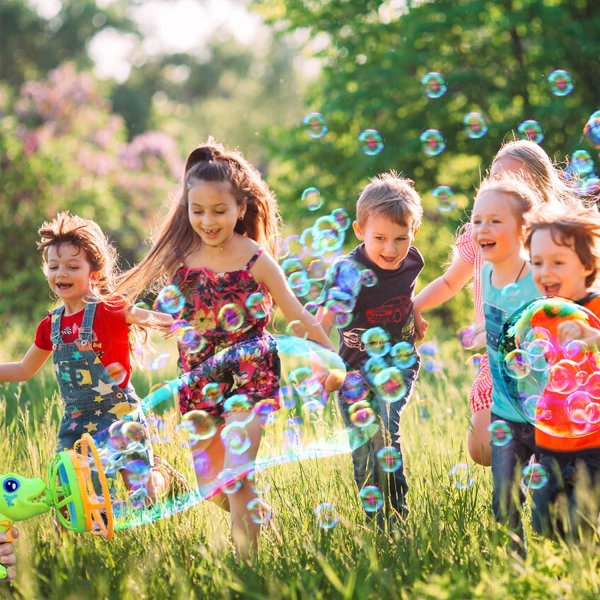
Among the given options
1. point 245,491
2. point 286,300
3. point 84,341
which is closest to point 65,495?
point 245,491

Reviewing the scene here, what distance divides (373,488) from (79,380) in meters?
1.41

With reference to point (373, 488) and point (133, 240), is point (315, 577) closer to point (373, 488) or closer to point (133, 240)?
point (373, 488)

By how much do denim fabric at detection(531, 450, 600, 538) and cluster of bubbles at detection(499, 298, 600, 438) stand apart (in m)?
0.11

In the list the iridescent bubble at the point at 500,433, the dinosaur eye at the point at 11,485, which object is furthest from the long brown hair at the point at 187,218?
the iridescent bubble at the point at 500,433

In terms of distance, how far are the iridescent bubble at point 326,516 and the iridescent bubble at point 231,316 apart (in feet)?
2.66

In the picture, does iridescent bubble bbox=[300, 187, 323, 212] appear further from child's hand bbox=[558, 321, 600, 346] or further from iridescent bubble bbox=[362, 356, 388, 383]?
child's hand bbox=[558, 321, 600, 346]

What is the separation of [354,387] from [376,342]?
0.76ft

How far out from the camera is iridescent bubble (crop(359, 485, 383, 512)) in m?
3.52

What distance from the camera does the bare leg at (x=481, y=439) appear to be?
11.8 feet

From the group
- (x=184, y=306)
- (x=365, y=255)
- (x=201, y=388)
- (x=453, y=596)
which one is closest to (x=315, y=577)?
(x=453, y=596)

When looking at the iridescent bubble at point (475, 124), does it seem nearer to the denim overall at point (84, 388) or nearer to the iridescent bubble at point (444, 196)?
the iridescent bubble at point (444, 196)

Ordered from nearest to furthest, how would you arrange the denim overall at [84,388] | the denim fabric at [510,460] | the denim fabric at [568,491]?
the denim fabric at [568,491], the denim fabric at [510,460], the denim overall at [84,388]

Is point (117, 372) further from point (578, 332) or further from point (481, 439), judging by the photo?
point (578, 332)

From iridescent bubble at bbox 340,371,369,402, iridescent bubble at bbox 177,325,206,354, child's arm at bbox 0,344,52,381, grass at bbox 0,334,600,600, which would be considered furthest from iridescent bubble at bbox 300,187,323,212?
child's arm at bbox 0,344,52,381
